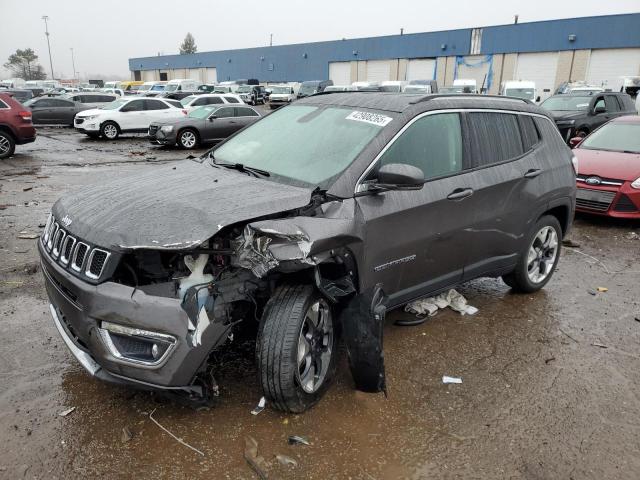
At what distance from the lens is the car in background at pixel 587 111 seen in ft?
44.6

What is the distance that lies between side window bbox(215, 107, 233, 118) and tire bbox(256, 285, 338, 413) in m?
15.0

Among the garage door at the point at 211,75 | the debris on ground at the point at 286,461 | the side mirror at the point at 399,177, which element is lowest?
the debris on ground at the point at 286,461

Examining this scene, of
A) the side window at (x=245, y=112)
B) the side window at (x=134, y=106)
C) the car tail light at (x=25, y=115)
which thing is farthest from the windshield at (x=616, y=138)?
the side window at (x=134, y=106)

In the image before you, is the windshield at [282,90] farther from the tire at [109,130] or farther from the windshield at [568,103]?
the windshield at [568,103]

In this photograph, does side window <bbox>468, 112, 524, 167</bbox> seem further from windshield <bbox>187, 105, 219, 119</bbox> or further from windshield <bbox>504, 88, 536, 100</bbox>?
windshield <bbox>504, 88, 536, 100</bbox>

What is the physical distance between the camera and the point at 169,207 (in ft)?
9.28

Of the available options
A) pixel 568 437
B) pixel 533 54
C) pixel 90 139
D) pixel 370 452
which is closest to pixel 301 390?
pixel 370 452

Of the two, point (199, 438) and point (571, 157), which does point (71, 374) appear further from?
point (571, 157)

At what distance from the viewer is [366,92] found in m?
4.09

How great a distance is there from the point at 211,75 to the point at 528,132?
74.3 m

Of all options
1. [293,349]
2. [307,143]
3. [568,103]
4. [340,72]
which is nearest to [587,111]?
[568,103]

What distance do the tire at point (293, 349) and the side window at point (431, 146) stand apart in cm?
109

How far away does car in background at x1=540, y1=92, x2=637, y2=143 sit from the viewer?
44.6 ft

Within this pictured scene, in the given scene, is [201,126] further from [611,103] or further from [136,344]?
[136,344]
